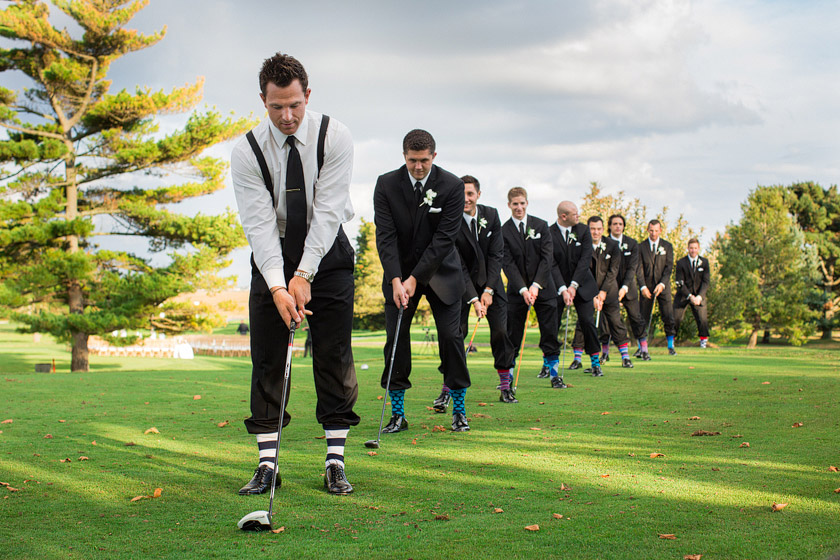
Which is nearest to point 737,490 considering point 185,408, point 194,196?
point 185,408

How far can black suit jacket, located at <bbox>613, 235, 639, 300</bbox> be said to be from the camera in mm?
12906

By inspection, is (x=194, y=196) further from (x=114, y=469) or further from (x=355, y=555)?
(x=355, y=555)

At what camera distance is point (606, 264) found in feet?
39.4

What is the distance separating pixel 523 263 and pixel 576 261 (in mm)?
1777

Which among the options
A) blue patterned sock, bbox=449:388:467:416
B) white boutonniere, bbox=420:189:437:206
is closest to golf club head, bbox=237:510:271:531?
blue patterned sock, bbox=449:388:467:416

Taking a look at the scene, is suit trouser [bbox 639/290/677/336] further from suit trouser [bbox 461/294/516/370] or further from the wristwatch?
A: the wristwatch

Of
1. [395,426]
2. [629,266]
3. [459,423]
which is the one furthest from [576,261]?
[395,426]

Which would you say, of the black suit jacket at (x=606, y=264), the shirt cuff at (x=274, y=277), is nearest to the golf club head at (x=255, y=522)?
the shirt cuff at (x=274, y=277)

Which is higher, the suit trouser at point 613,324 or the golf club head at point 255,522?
the suit trouser at point 613,324

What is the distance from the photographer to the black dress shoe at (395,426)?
5.95m

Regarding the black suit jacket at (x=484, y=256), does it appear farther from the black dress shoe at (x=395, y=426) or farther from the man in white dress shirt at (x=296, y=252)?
the man in white dress shirt at (x=296, y=252)

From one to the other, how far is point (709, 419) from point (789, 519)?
10.2 ft

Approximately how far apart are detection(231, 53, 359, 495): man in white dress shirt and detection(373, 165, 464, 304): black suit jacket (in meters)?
1.63

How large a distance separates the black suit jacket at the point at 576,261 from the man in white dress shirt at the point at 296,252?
6.41 metres
